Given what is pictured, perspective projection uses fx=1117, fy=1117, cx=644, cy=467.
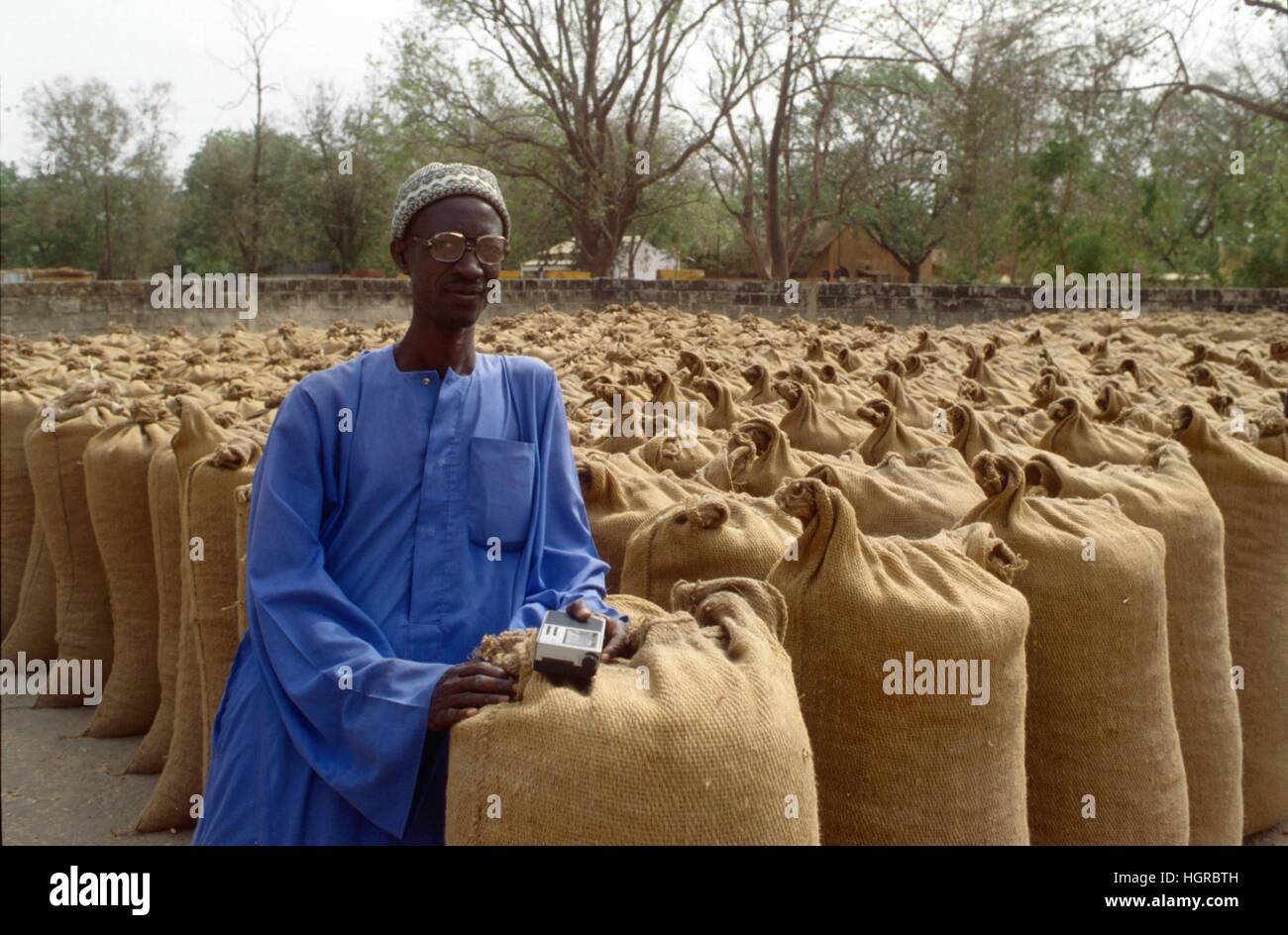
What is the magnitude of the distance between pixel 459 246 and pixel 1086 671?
5.04ft

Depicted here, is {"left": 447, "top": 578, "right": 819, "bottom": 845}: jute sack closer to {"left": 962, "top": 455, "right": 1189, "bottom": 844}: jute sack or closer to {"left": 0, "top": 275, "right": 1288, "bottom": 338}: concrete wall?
{"left": 962, "top": 455, "right": 1189, "bottom": 844}: jute sack

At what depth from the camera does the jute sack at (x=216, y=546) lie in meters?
3.06

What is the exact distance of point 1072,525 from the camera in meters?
2.37

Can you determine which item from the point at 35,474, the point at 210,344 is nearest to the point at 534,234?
the point at 210,344

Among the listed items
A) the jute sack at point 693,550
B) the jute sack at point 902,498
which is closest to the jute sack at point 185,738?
the jute sack at point 693,550

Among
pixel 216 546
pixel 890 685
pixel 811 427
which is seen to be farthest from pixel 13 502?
pixel 890 685

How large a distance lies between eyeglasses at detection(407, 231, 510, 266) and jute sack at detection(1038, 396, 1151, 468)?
7.64ft

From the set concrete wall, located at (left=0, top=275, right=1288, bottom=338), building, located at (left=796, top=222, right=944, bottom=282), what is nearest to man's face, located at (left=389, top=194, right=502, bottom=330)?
concrete wall, located at (left=0, top=275, right=1288, bottom=338)

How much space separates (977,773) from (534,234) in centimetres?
2960

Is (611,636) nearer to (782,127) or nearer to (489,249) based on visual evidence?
(489,249)

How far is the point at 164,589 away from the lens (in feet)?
12.6

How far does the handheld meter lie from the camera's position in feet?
4.52

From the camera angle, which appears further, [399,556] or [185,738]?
[185,738]

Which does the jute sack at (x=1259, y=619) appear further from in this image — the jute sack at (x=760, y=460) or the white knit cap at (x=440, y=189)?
the white knit cap at (x=440, y=189)
